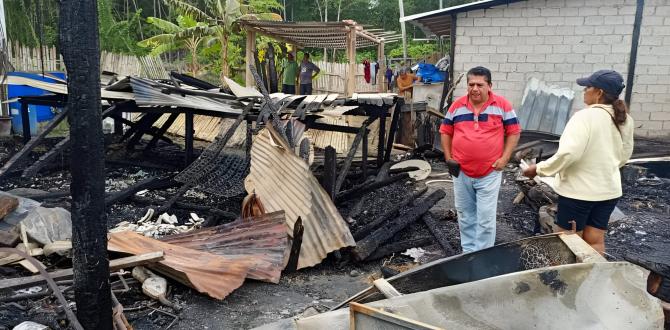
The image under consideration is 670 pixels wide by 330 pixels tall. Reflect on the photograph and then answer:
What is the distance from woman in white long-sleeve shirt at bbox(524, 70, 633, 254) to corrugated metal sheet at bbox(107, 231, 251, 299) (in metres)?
2.47

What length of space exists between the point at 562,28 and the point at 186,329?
378 inches

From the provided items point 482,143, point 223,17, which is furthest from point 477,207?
point 223,17

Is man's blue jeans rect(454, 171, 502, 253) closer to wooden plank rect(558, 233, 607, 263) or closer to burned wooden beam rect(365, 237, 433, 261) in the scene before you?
burned wooden beam rect(365, 237, 433, 261)

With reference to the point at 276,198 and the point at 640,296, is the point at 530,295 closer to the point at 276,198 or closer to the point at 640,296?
the point at 640,296

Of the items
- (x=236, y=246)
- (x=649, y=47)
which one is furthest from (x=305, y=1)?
(x=236, y=246)

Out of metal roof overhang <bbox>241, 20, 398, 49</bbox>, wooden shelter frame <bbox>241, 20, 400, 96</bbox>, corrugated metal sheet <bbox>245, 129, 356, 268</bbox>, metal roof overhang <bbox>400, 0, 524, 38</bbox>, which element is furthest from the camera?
metal roof overhang <bbox>400, 0, 524, 38</bbox>

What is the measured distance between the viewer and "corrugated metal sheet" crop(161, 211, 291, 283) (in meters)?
4.46

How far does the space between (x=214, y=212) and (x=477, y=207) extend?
3.17m

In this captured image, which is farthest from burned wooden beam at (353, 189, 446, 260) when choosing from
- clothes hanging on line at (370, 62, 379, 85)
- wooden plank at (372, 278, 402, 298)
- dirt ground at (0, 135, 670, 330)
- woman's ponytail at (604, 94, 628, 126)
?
clothes hanging on line at (370, 62, 379, 85)

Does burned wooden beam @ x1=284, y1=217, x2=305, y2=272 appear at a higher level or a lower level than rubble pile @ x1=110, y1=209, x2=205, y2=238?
higher

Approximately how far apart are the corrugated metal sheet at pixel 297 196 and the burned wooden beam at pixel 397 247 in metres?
0.43

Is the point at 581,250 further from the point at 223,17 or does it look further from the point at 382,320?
the point at 223,17

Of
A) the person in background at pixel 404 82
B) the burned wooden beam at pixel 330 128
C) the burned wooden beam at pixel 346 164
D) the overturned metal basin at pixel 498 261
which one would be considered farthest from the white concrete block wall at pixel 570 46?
the overturned metal basin at pixel 498 261

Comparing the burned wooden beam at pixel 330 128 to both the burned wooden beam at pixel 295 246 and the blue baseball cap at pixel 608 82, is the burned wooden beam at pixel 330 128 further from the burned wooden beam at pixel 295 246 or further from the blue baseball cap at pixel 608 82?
the blue baseball cap at pixel 608 82
